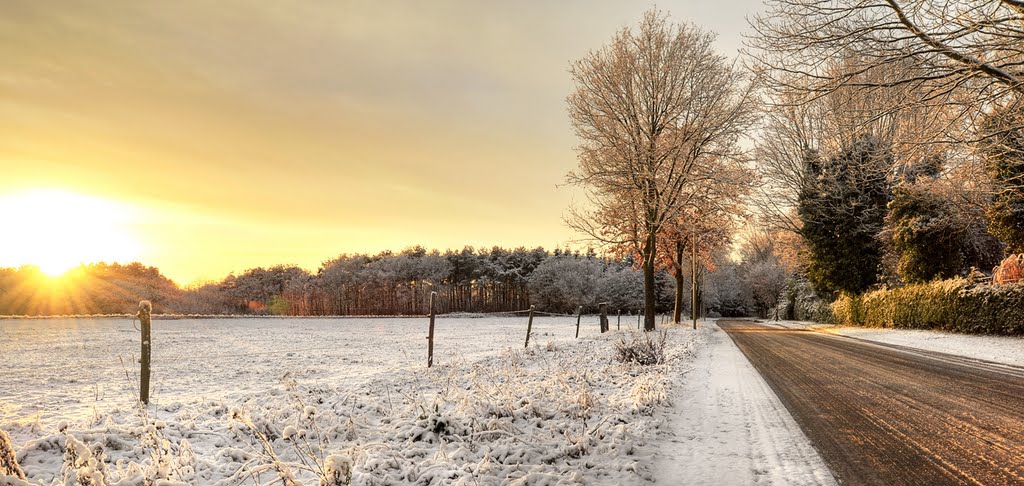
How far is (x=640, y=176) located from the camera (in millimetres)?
19594

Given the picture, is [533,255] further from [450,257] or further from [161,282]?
[161,282]

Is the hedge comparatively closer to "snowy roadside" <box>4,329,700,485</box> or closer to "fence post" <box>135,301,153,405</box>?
"snowy roadside" <box>4,329,700,485</box>

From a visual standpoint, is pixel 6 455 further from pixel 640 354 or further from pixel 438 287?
pixel 438 287

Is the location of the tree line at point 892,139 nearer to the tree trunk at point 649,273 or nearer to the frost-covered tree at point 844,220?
the frost-covered tree at point 844,220

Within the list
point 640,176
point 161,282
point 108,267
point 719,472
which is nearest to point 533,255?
point 161,282

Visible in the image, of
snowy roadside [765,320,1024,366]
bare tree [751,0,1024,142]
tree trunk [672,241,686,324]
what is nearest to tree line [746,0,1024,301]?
bare tree [751,0,1024,142]

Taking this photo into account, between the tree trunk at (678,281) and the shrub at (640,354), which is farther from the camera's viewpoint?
the tree trunk at (678,281)

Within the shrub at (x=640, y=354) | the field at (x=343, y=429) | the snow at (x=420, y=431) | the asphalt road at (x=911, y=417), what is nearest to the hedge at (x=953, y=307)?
the asphalt road at (x=911, y=417)

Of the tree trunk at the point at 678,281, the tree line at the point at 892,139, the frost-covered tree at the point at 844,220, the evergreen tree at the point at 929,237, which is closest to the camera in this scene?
the tree line at the point at 892,139

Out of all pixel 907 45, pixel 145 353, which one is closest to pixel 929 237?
pixel 907 45

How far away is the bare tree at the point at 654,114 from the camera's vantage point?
20.0 m

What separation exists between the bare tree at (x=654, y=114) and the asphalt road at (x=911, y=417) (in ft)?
35.5

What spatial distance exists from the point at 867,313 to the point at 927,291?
23.4 ft

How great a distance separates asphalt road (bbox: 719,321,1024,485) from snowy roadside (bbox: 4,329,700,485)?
1.63 meters
